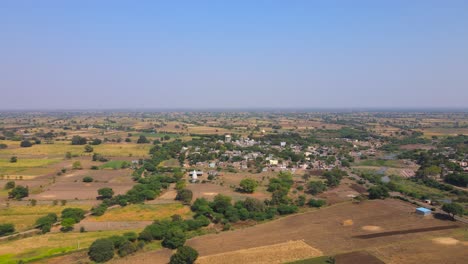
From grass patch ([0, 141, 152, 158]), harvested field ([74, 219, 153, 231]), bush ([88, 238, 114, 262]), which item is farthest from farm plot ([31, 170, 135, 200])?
bush ([88, 238, 114, 262])

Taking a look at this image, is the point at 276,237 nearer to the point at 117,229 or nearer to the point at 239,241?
the point at 239,241

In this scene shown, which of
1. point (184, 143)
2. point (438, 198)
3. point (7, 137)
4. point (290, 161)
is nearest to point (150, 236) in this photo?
point (438, 198)

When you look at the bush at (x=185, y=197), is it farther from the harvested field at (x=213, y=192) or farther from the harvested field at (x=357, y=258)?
the harvested field at (x=357, y=258)

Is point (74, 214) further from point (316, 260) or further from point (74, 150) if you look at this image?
point (74, 150)

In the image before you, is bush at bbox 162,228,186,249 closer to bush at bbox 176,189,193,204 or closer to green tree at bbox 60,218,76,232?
green tree at bbox 60,218,76,232

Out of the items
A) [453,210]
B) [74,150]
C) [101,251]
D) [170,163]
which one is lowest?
[170,163]

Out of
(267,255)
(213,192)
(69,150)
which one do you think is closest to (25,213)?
(213,192)

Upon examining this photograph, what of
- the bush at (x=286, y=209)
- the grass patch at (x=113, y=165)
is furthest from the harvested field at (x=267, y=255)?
the grass patch at (x=113, y=165)
